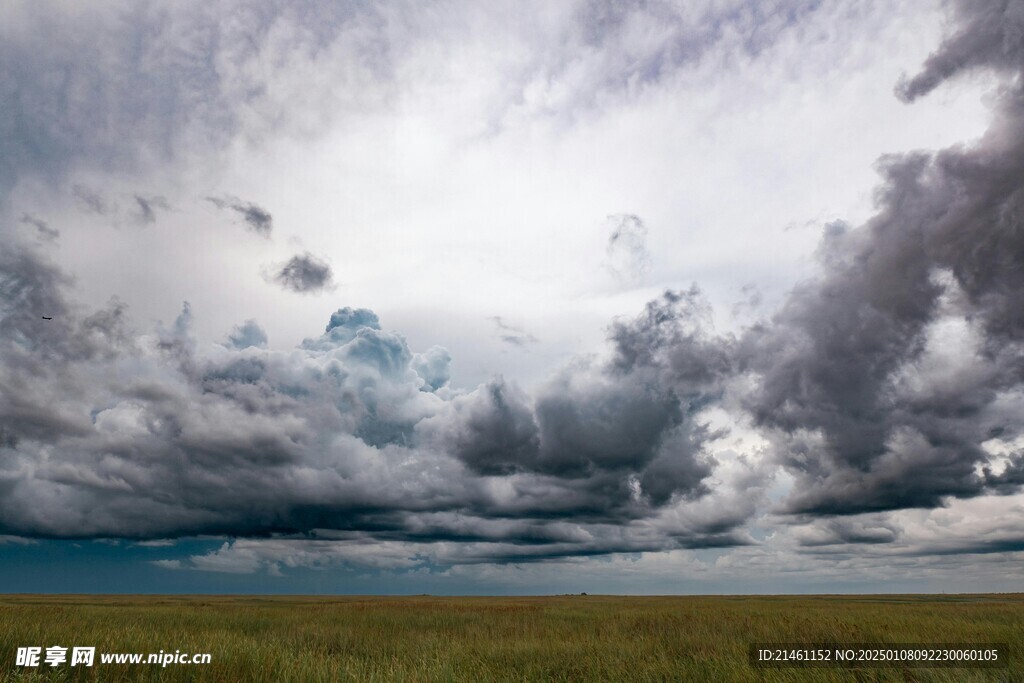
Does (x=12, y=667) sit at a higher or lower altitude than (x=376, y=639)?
higher

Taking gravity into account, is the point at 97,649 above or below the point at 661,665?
above

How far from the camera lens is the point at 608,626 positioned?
34.3 metres

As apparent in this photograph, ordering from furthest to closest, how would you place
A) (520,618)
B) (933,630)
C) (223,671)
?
(520,618)
(933,630)
(223,671)

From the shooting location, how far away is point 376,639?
29.6 metres

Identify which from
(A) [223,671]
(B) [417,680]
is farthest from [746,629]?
(A) [223,671]

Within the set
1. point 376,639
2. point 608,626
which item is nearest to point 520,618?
point 608,626

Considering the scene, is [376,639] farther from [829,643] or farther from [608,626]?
[829,643]

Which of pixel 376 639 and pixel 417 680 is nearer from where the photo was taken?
pixel 417 680

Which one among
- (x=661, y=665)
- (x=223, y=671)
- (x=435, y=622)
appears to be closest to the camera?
(x=223, y=671)

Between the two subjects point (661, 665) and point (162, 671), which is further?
point (661, 665)

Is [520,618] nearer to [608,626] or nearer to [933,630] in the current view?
[608,626]

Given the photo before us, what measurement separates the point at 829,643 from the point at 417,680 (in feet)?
58.9

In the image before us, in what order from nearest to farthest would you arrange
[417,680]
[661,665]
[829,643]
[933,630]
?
[417,680], [661,665], [829,643], [933,630]

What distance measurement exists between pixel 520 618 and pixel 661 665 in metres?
25.4
